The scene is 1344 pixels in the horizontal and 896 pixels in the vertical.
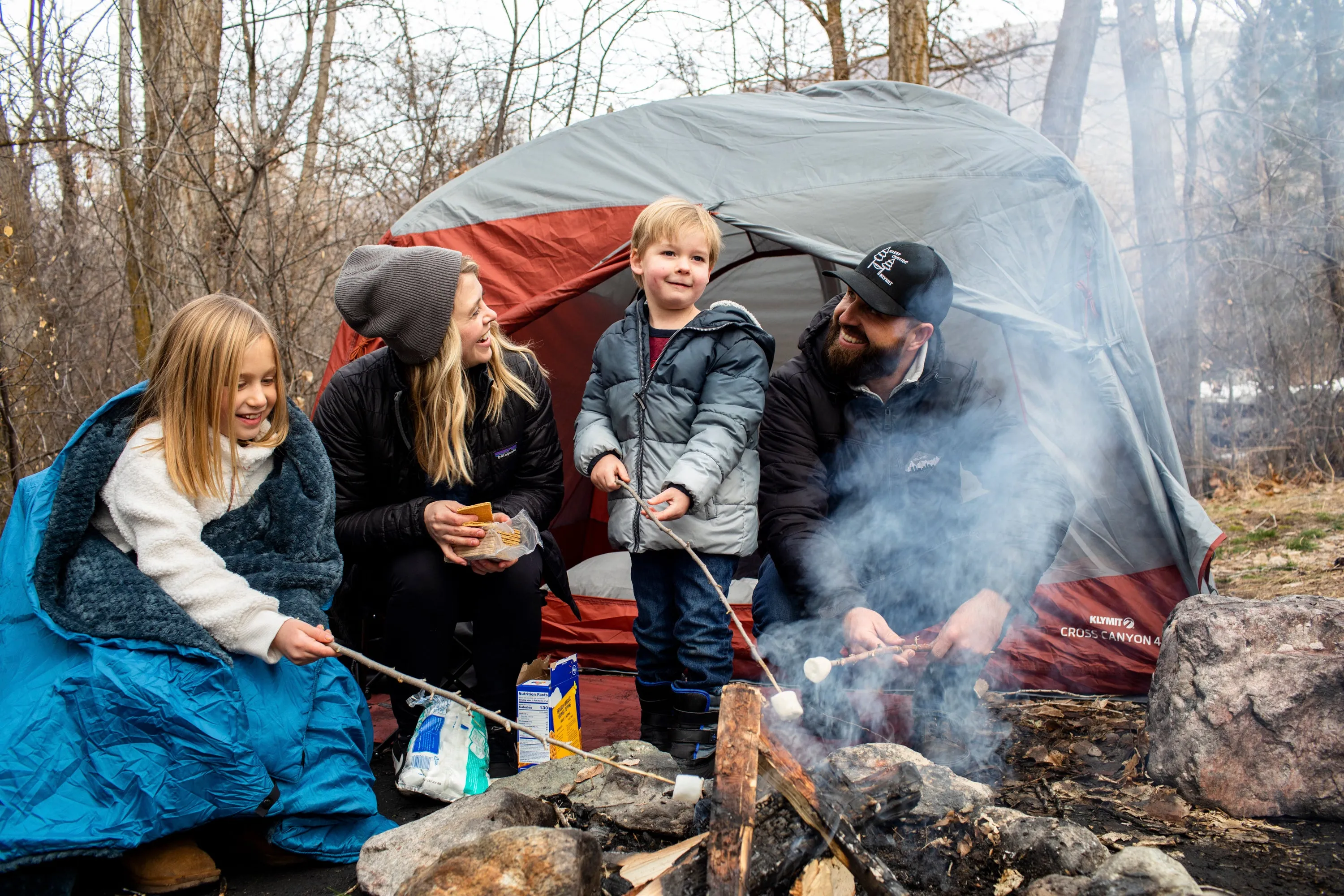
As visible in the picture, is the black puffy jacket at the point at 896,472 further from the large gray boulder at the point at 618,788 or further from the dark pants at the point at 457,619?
the dark pants at the point at 457,619

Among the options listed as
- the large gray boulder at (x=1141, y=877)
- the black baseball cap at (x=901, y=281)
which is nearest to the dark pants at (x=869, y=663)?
the black baseball cap at (x=901, y=281)

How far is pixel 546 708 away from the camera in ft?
8.68

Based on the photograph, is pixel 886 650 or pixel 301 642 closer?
pixel 301 642

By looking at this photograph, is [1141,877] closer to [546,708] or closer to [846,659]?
[846,659]

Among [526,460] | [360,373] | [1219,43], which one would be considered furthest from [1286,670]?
[1219,43]

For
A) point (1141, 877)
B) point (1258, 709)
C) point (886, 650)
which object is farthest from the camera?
point (886, 650)

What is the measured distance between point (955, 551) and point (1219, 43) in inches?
365

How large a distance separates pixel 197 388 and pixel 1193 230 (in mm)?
9192

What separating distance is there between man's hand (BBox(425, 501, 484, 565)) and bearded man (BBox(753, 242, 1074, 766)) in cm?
87

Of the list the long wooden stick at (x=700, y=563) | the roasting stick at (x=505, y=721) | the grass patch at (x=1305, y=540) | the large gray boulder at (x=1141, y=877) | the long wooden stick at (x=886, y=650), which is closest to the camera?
the large gray boulder at (x=1141, y=877)

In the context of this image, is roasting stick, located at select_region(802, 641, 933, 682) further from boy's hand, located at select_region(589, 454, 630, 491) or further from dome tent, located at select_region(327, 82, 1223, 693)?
dome tent, located at select_region(327, 82, 1223, 693)

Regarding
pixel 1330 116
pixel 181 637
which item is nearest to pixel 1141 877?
pixel 181 637

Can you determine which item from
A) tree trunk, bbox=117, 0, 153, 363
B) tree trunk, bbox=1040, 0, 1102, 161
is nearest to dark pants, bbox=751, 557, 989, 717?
→ tree trunk, bbox=117, 0, 153, 363

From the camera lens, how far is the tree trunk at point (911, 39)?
20.2ft
